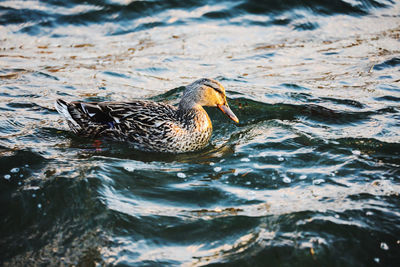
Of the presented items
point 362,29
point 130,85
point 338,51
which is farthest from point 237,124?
point 362,29

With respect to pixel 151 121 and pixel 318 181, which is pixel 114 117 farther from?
pixel 318 181

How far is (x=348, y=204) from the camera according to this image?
4.75 meters

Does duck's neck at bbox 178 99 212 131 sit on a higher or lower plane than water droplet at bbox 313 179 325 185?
higher

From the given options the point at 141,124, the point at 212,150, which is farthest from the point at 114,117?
the point at 212,150

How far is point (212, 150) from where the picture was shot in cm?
683

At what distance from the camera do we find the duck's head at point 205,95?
719cm

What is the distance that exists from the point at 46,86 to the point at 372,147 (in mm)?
6483

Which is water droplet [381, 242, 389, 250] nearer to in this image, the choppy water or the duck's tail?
the choppy water

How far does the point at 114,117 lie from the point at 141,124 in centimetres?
45

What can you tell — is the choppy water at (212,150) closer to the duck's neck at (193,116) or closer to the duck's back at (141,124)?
the duck's back at (141,124)

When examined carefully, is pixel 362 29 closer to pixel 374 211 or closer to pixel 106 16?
pixel 106 16

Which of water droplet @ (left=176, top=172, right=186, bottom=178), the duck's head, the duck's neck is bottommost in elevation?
water droplet @ (left=176, top=172, right=186, bottom=178)

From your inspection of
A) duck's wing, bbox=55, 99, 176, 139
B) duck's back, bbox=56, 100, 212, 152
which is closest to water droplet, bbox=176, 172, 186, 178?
duck's back, bbox=56, 100, 212, 152

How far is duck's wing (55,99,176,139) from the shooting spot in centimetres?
681
